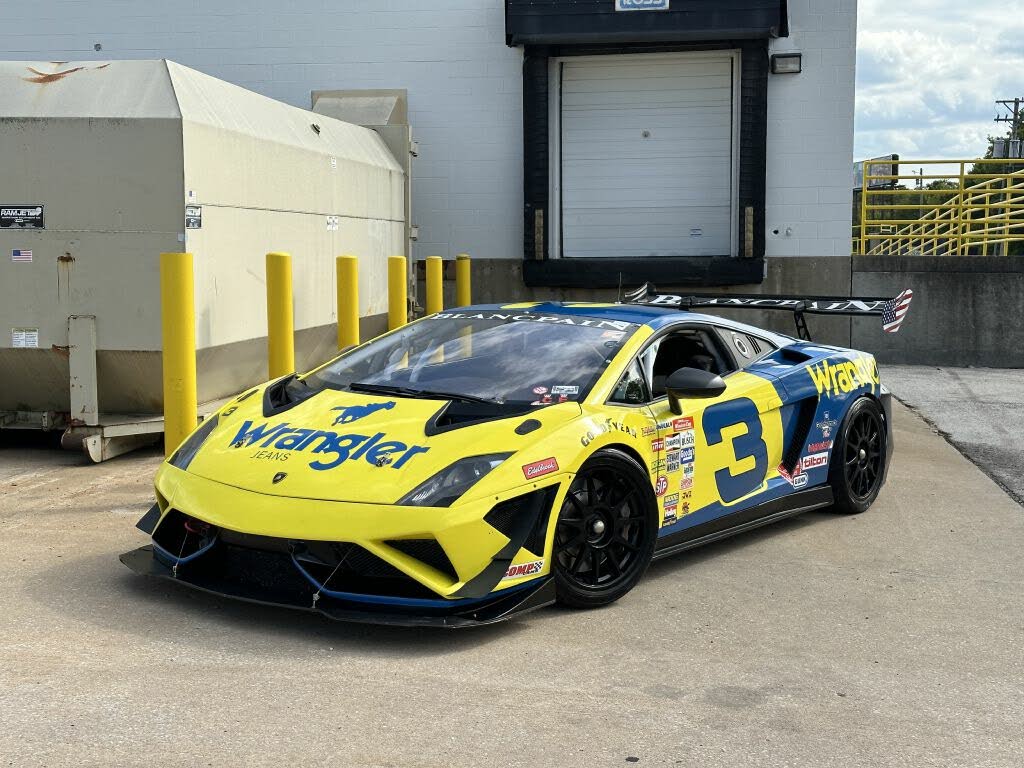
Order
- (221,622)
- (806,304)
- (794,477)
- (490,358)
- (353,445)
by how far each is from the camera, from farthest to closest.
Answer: (806,304)
(794,477)
(490,358)
(353,445)
(221,622)

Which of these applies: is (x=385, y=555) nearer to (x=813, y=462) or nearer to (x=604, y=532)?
(x=604, y=532)

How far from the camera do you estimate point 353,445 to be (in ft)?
16.0

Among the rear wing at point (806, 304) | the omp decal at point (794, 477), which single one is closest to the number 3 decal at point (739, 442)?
the omp decal at point (794, 477)

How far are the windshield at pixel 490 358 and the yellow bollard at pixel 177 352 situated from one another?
1486 mm

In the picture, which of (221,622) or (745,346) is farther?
(745,346)

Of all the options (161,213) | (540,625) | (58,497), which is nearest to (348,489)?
(540,625)

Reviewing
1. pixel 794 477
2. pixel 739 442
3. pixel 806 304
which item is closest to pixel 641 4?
pixel 806 304

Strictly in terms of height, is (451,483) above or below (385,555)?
above

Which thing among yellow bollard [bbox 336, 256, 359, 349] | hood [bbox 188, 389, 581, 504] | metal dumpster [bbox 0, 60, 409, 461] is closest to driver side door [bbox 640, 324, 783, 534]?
hood [bbox 188, 389, 581, 504]

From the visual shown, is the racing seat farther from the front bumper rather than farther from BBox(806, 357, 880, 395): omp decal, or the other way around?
the front bumper

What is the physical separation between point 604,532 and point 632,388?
0.75 metres

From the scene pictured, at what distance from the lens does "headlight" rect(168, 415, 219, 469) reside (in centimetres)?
520

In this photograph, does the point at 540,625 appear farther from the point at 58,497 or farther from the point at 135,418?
the point at 135,418

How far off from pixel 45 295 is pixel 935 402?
8332 millimetres
